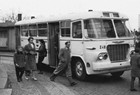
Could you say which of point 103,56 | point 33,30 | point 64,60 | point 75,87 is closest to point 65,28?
point 64,60

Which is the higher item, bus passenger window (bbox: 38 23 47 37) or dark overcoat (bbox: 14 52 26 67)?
bus passenger window (bbox: 38 23 47 37)

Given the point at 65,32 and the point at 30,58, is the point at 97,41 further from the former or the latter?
the point at 30,58

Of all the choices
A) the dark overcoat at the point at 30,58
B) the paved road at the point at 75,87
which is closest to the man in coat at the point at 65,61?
the paved road at the point at 75,87

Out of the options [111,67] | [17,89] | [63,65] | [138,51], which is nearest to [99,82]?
[111,67]

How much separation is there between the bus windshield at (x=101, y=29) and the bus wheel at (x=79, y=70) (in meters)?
1.18

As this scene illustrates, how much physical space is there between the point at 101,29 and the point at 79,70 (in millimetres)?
1850

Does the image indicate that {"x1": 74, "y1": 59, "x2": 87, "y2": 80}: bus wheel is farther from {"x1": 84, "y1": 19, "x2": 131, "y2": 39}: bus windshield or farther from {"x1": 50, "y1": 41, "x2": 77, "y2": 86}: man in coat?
{"x1": 84, "y1": 19, "x2": 131, "y2": 39}: bus windshield

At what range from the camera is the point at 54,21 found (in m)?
12.3

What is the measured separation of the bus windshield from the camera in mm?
10266

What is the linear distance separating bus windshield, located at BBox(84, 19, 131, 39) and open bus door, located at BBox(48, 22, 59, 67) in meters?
2.31

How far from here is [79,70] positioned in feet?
35.2

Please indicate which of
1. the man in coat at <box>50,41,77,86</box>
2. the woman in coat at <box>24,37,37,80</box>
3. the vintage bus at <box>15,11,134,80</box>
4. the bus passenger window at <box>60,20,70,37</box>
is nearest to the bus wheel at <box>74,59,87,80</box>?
the vintage bus at <box>15,11,134,80</box>

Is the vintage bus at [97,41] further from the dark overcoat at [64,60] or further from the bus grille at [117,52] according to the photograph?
the dark overcoat at [64,60]

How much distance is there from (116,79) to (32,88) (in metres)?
3.87
